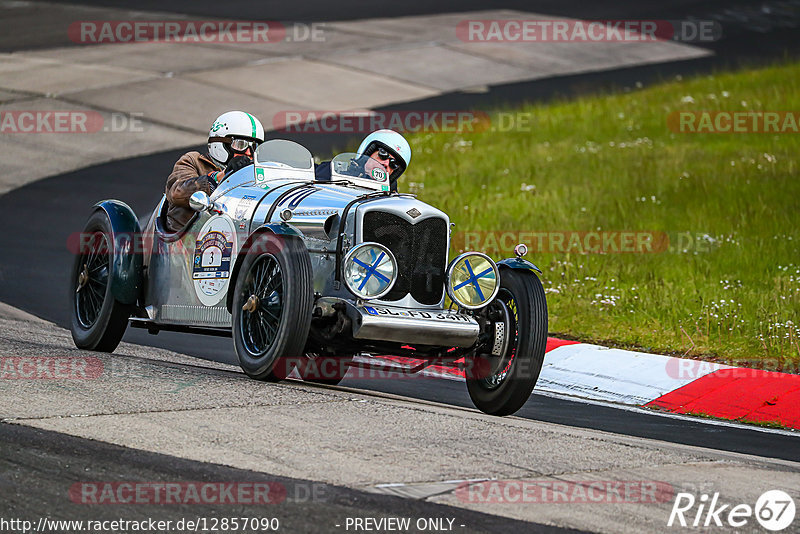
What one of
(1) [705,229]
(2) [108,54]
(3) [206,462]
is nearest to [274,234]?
(3) [206,462]

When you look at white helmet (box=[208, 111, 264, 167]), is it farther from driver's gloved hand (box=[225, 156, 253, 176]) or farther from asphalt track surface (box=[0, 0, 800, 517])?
asphalt track surface (box=[0, 0, 800, 517])

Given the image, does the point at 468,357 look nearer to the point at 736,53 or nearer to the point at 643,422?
Answer: the point at 643,422

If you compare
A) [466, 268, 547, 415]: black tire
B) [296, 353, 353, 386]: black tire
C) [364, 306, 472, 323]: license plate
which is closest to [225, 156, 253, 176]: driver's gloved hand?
[296, 353, 353, 386]: black tire

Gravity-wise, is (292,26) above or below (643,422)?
above

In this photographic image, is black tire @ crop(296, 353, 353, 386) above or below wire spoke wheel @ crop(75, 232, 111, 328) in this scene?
below

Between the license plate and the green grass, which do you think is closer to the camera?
the license plate

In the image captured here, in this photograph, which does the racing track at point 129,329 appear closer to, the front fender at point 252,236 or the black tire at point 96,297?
the black tire at point 96,297

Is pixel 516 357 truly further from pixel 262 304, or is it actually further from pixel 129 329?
pixel 129 329

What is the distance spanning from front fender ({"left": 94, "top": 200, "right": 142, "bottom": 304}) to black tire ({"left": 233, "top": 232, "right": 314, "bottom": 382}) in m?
1.59

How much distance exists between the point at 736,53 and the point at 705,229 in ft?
48.0

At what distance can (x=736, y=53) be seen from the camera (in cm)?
2730

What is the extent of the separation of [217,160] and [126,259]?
0.97m

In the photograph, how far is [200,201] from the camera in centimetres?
830

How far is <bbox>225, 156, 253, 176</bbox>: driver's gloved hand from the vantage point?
8.62 m
